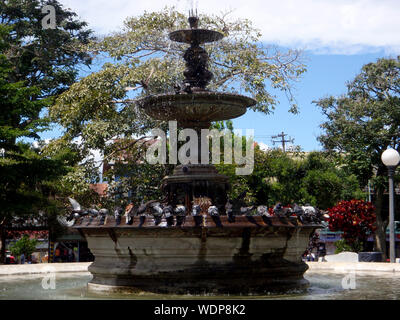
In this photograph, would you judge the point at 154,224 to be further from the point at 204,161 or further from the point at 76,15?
the point at 76,15

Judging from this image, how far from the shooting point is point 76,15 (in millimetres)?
38000

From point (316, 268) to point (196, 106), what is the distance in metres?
6.39

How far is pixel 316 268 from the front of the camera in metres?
15.7

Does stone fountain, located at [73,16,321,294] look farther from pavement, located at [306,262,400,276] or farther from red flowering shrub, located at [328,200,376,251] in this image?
red flowering shrub, located at [328,200,376,251]

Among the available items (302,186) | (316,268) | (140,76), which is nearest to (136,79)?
(140,76)

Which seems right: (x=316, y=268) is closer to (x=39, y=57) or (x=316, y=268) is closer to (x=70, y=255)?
(x=70, y=255)

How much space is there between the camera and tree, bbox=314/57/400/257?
34750mm

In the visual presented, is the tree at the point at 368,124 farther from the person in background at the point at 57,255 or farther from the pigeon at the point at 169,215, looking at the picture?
the pigeon at the point at 169,215

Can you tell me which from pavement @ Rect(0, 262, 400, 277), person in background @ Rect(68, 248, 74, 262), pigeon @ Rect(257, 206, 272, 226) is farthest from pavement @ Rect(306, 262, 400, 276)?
person in background @ Rect(68, 248, 74, 262)

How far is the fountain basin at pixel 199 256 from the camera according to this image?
937 cm

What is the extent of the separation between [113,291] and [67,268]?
615cm

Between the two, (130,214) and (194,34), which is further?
(194,34)

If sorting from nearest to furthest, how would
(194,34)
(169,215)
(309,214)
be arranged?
(169,215), (309,214), (194,34)

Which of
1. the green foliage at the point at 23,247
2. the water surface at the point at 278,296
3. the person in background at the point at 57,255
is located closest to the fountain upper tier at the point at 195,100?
the water surface at the point at 278,296
